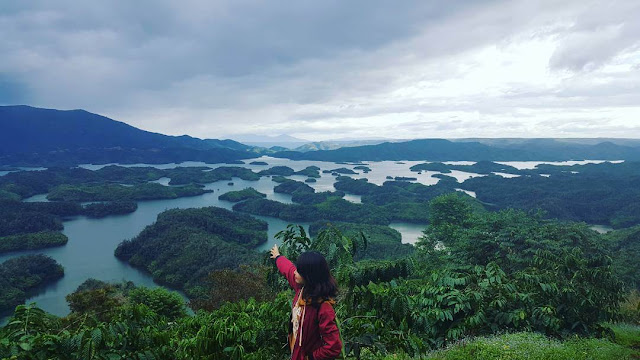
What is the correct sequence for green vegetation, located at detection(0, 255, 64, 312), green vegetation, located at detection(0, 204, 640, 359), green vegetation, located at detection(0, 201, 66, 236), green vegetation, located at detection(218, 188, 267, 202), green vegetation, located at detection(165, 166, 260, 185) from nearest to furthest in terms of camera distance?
green vegetation, located at detection(0, 204, 640, 359), green vegetation, located at detection(0, 255, 64, 312), green vegetation, located at detection(0, 201, 66, 236), green vegetation, located at detection(218, 188, 267, 202), green vegetation, located at detection(165, 166, 260, 185)

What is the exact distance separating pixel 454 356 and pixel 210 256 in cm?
4115

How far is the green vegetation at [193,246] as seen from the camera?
39.4 m

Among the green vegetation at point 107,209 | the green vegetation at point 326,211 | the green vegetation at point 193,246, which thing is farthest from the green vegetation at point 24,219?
the green vegetation at point 326,211

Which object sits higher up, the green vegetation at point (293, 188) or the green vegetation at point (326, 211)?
the green vegetation at point (293, 188)

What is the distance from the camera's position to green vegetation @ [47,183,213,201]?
88625 mm

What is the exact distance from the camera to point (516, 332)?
566 cm

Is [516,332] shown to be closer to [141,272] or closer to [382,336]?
[382,336]

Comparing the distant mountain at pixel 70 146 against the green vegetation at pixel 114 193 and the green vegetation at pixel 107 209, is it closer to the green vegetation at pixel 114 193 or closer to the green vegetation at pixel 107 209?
the green vegetation at pixel 114 193

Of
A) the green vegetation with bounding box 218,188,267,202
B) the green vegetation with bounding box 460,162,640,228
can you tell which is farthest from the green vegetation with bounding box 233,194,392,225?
the green vegetation with bounding box 460,162,640,228

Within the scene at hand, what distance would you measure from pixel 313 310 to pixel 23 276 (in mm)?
49858

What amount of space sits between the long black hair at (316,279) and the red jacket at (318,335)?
7cm

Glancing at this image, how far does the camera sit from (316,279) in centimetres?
257

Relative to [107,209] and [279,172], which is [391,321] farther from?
[279,172]

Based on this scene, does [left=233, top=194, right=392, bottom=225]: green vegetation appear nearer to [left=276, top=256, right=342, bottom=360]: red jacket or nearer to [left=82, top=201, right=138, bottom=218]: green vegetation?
[left=82, top=201, right=138, bottom=218]: green vegetation
